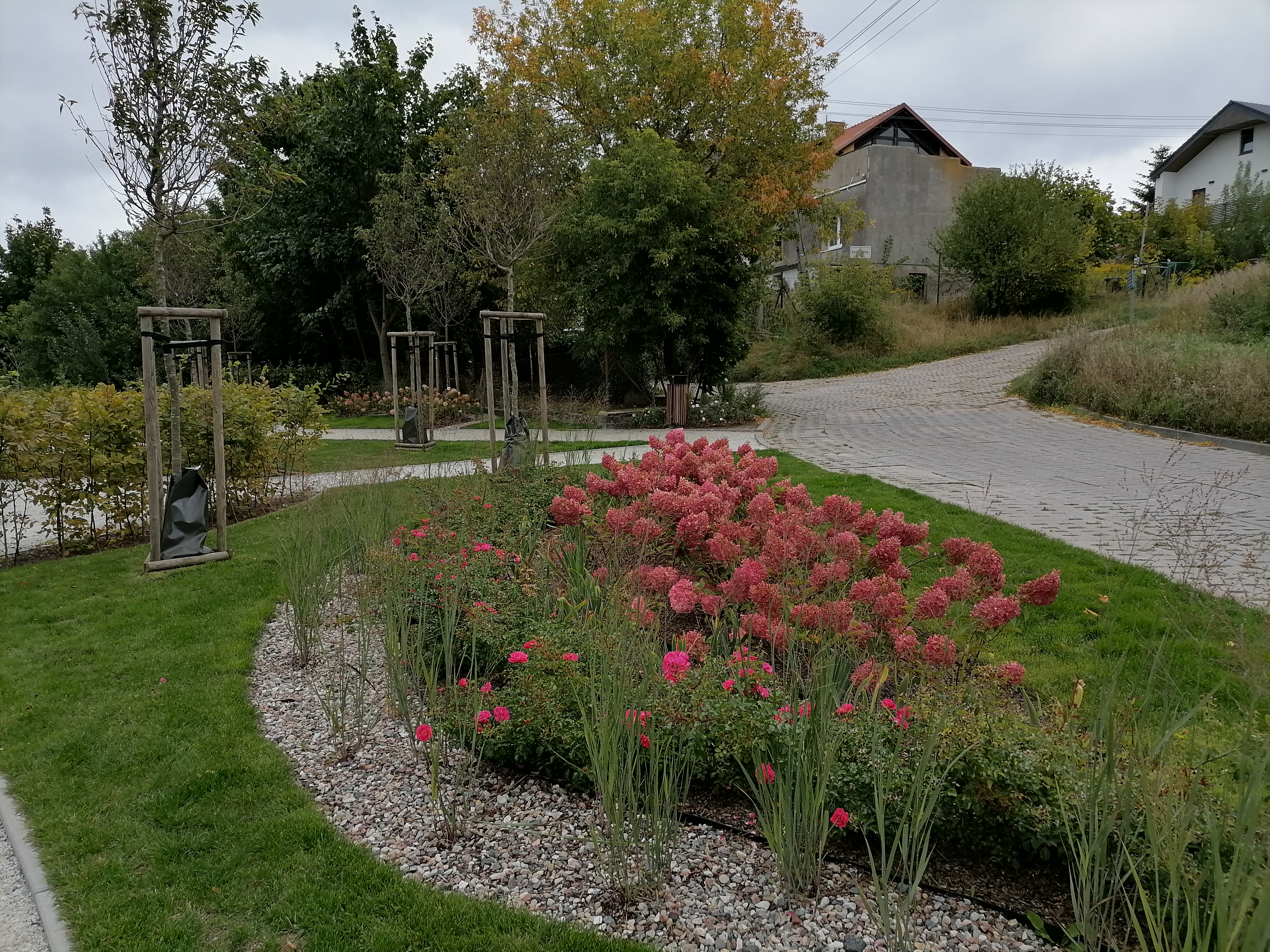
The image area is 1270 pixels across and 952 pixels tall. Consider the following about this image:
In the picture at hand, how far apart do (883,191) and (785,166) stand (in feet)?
51.0

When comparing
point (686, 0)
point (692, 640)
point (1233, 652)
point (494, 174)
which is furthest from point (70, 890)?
point (686, 0)

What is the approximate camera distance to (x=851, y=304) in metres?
22.7

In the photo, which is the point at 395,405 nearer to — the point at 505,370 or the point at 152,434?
the point at 505,370

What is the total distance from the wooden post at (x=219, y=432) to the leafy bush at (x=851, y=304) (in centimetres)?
1958

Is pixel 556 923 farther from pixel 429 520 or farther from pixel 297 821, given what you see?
pixel 429 520

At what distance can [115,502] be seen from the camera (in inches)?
242

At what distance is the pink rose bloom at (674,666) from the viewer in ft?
8.13

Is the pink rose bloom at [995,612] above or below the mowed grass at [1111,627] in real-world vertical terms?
above

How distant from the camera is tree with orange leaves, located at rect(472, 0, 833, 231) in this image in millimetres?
14102

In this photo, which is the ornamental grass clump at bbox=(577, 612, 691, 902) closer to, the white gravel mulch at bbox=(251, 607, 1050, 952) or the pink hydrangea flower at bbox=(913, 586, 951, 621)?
the white gravel mulch at bbox=(251, 607, 1050, 952)

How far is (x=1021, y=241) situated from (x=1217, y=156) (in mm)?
20148

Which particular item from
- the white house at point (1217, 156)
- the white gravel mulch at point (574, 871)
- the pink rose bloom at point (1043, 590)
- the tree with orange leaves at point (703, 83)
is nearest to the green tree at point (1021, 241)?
the tree with orange leaves at point (703, 83)

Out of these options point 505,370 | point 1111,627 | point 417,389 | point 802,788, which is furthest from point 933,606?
point 417,389

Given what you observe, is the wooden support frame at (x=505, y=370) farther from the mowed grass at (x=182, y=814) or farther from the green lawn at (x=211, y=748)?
the mowed grass at (x=182, y=814)
